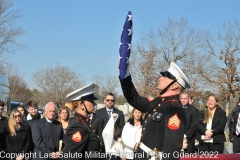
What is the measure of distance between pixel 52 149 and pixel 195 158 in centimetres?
305

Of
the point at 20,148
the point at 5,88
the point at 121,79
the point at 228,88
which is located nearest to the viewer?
the point at 121,79

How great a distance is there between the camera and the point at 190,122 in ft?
33.0

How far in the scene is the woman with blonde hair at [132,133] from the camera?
8.38 metres

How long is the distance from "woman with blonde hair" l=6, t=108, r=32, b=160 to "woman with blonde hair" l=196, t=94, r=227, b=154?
13.9 feet

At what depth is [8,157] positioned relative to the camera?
853 cm

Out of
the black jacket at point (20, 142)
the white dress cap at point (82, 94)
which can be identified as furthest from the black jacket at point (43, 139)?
the white dress cap at point (82, 94)

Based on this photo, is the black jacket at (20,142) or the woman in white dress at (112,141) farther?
the black jacket at (20,142)

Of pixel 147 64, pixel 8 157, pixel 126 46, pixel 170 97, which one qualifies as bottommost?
pixel 8 157

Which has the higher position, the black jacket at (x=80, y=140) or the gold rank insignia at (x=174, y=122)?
the gold rank insignia at (x=174, y=122)

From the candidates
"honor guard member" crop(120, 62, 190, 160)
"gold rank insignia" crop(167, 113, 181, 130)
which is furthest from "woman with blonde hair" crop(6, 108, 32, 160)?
"gold rank insignia" crop(167, 113, 181, 130)

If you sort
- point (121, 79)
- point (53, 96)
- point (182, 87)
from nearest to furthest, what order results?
point (121, 79) → point (182, 87) → point (53, 96)

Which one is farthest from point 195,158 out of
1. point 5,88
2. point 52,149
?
point 5,88

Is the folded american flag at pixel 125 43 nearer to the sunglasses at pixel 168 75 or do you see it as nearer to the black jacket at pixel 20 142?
the sunglasses at pixel 168 75

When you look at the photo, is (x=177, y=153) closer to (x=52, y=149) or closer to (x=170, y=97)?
(x=170, y=97)
